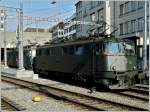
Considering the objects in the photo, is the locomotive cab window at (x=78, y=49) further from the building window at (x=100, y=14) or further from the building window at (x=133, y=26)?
the building window at (x=100, y=14)

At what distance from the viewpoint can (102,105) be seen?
12453 mm

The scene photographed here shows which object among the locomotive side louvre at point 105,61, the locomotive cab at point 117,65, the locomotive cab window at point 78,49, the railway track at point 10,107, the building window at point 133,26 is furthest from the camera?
the building window at point 133,26

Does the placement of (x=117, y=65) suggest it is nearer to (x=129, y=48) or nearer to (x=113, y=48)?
(x=113, y=48)

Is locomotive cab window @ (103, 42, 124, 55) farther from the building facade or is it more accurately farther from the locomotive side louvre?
the building facade

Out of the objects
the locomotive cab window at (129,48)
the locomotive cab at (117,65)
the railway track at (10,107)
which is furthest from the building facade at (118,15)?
the railway track at (10,107)

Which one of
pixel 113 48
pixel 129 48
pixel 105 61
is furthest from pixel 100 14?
pixel 105 61

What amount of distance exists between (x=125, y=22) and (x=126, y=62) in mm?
32187

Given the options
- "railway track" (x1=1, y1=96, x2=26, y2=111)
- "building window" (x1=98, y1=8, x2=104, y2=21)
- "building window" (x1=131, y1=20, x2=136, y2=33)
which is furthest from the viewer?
"building window" (x1=98, y1=8, x2=104, y2=21)

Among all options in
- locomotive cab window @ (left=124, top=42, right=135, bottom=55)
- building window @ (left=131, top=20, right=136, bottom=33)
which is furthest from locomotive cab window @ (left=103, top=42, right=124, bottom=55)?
building window @ (left=131, top=20, right=136, bottom=33)

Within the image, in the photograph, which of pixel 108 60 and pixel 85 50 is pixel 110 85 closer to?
pixel 108 60

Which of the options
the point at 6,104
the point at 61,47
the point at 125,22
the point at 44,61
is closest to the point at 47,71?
the point at 44,61

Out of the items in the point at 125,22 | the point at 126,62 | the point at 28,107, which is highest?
the point at 125,22

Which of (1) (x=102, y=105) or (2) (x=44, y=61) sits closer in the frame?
(1) (x=102, y=105)

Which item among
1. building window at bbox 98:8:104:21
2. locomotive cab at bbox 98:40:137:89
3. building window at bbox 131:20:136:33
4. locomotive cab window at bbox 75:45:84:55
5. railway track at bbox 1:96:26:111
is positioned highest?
building window at bbox 98:8:104:21
